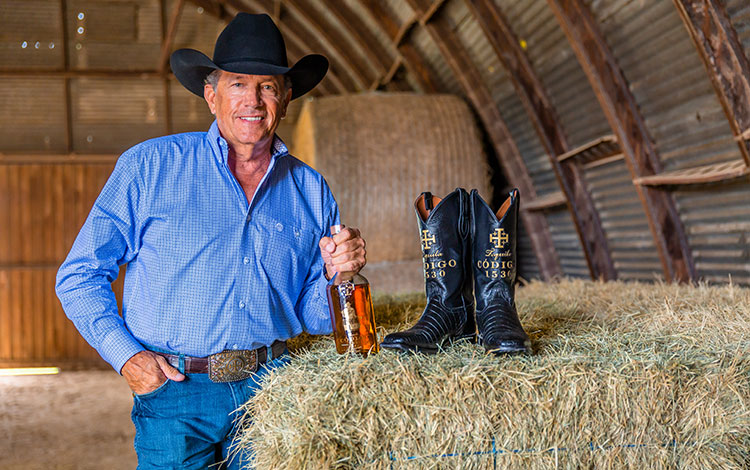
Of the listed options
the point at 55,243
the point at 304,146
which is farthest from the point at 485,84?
the point at 55,243

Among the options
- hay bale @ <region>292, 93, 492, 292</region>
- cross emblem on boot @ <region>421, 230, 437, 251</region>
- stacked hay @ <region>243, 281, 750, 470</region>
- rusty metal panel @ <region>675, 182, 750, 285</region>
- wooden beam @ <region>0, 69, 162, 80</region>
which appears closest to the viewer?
stacked hay @ <region>243, 281, 750, 470</region>

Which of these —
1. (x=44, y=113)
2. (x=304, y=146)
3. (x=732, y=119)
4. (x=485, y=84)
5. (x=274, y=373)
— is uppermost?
(x=44, y=113)

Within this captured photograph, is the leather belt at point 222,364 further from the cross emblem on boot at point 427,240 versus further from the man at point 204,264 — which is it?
the cross emblem on boot at point 427,240

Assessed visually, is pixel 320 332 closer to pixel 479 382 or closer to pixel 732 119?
pixel 479 382

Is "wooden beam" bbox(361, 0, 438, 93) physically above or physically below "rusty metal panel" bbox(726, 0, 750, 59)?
above

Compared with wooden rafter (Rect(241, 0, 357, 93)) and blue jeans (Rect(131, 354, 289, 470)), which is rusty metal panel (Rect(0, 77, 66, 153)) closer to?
wooden rafter (Rect(241, 0, 357, 93))

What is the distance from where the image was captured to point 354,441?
1.41 m

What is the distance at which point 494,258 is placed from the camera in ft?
5.87

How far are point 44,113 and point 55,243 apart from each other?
1.88 metres

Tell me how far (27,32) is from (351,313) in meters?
9.46

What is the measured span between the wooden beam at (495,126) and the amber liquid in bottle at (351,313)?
3.60 metres

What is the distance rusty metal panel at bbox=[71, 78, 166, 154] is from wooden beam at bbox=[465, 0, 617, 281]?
6255mm

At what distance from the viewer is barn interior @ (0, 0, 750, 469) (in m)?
3.46

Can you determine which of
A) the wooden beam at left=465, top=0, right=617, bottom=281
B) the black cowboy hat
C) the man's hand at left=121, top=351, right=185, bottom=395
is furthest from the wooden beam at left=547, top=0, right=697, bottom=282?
the man's hand at left=121, top=351, right=185, bottom=395
